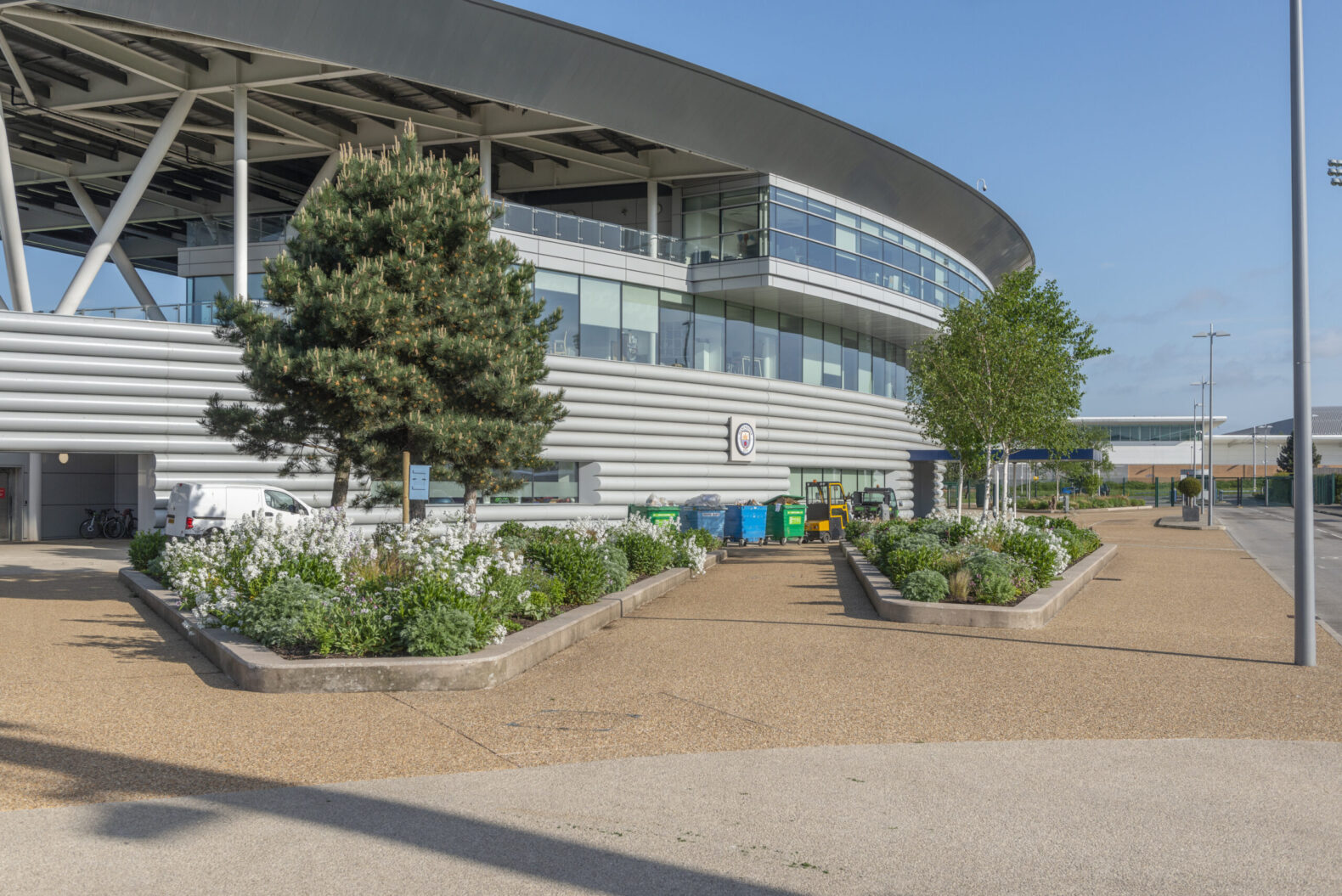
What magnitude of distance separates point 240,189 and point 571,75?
8639 millimetres

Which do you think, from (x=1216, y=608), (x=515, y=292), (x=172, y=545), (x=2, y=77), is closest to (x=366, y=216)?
(x=515, y=292)

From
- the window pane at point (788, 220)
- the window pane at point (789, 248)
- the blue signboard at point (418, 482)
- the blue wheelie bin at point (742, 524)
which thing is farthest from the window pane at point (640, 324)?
the blue signboard at point (418, 482)

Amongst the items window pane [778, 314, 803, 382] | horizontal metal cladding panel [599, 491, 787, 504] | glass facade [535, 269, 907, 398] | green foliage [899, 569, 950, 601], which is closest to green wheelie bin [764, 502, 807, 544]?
horizontal metal cladding panel [599, 491, 787, 504]

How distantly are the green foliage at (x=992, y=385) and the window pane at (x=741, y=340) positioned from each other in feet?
22.1

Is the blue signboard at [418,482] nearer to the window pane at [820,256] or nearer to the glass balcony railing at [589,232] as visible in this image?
the glass balcony railing at [589,232]

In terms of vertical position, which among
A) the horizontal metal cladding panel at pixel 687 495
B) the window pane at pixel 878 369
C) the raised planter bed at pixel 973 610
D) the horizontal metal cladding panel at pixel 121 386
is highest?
the window pane at pixel 878 369

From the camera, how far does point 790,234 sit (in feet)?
111

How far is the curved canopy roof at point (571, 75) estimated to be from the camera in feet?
76.1

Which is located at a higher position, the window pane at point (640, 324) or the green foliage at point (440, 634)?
the window pane at point (640, 324)

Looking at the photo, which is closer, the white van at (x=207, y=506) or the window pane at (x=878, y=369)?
the white van at (x=207, y=506)

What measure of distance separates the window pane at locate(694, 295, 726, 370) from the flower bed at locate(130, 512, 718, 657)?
1967cm

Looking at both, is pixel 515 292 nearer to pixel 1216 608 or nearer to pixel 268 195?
pixel 1216 608

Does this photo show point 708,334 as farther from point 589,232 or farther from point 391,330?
point 391,330

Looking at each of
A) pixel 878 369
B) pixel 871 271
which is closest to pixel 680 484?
pixel 871 271
